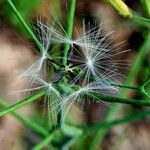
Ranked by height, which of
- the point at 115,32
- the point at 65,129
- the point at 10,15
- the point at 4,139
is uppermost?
the point at 10,15

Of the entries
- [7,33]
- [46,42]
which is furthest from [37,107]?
[46,42]

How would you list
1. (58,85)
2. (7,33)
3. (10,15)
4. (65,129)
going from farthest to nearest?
1. (7,33)
2. (10,15)
3. (65,129)
4. (58,85)

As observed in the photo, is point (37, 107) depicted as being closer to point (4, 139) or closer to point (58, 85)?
point (4, 139)

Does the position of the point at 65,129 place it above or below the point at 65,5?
below

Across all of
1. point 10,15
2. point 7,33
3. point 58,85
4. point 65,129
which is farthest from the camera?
point 7,33

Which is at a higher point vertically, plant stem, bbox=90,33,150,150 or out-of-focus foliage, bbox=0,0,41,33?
out-of-focus foliage, bbox=0,0,41,33

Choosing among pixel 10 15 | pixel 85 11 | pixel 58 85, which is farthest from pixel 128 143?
pixel 58 85

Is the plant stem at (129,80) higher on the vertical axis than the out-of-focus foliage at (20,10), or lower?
lower

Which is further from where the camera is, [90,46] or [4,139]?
[4,139]

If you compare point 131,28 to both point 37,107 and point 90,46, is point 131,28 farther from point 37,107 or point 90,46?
point 90,46

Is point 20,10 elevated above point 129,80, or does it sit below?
above
